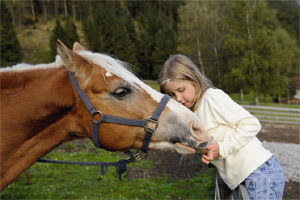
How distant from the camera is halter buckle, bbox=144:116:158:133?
1811 mm

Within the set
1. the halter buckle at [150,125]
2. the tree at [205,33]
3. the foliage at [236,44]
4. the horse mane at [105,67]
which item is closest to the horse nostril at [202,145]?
the halter buckle at [150,125]

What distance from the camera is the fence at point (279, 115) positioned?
44.8ft

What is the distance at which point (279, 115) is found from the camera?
14.2 metres

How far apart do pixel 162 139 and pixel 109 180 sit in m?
3.96

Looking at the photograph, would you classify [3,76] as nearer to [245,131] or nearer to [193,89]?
[193,89]

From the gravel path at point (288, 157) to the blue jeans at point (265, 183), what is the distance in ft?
15.5

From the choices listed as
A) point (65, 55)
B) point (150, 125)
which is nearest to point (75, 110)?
point (65, 55)

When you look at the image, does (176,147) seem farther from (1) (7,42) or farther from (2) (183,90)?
(1) (7,42)

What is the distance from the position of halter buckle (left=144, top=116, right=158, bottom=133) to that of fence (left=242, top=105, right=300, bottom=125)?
14.1 metres

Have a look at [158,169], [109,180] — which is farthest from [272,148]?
[109,180]

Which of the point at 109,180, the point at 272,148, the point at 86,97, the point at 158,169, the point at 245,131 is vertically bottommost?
the point at 272,148

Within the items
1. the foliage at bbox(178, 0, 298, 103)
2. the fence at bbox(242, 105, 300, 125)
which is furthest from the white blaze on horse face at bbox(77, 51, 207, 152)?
the foliage at bbox(178, 0, 298, 103)

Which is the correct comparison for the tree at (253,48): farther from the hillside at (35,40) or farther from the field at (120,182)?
the hillside at (35,40)

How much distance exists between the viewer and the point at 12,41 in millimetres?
33625
